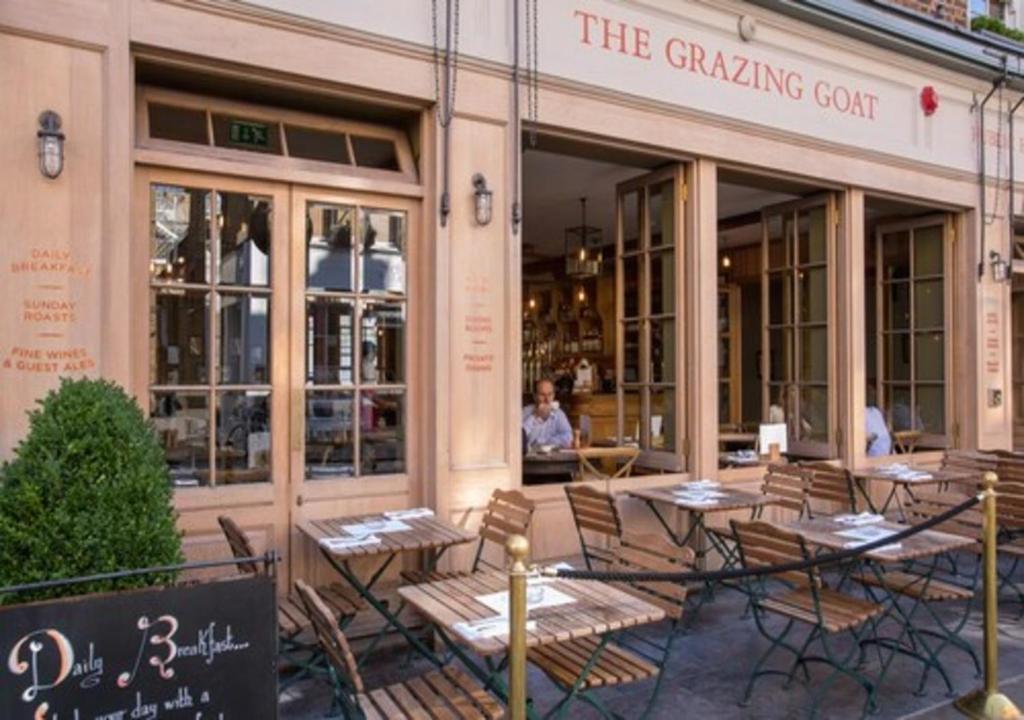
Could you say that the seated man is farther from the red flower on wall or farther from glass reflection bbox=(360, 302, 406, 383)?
the red flower on wall

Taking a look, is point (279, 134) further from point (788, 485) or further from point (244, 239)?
point (788, 485)

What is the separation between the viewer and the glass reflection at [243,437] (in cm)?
441

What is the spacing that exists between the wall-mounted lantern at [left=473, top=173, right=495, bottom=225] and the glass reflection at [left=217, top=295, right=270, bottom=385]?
1.32m

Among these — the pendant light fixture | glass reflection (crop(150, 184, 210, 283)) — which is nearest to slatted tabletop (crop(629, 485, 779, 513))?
glass reflection (crop(150, 184, 210, 283))

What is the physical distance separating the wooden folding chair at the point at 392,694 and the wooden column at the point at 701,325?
3363 mm

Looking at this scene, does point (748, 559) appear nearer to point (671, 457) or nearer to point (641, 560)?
point (641, 560)

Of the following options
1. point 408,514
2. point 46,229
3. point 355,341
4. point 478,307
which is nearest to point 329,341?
point 355,341

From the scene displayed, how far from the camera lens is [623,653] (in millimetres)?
3307

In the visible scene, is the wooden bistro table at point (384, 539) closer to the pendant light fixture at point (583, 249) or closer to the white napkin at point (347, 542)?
the white napkin at point (347, 542)

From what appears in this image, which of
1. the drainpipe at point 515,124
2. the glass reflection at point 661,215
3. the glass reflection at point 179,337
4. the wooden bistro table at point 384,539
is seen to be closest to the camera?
the wooden bistro table at point 384,539

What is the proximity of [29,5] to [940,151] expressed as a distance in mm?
7014

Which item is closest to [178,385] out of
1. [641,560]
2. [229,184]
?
[229,184]

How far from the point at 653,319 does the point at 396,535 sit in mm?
2940

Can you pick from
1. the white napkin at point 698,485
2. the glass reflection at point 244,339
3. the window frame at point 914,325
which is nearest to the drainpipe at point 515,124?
the glass reflection at point 244,339
